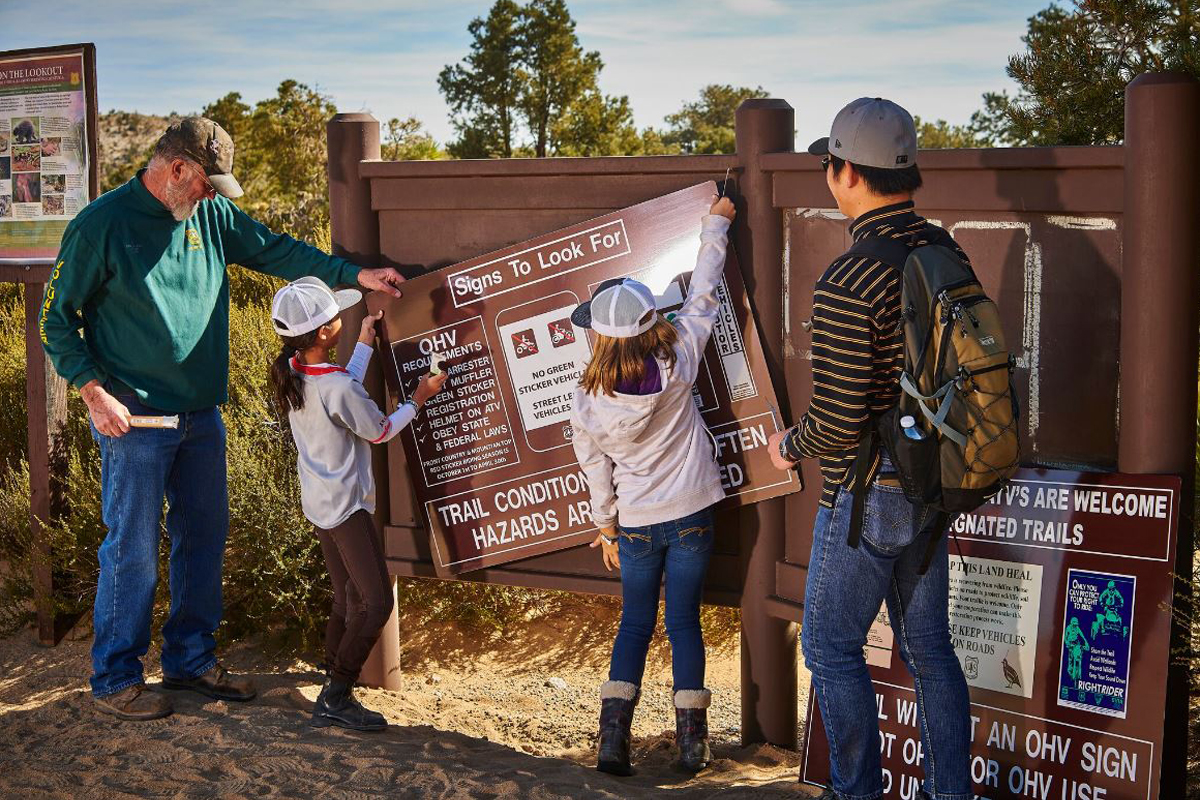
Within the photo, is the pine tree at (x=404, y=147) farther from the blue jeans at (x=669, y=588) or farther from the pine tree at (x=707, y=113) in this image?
the pine tree at (x=707, y=113)

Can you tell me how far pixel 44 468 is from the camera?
6.04 meters

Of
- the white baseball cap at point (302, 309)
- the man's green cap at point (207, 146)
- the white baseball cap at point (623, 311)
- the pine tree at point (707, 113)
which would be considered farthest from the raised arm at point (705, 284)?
the pine tree at point (707, 113)

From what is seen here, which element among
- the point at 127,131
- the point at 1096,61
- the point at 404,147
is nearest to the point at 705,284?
the point at 1096,61

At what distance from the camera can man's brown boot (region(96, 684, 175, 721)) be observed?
15.0ft

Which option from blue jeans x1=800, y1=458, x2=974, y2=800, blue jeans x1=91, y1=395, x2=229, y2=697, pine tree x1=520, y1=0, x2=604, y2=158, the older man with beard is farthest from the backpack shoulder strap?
pine tree x1=520, y1=0, x2=604, y2=158

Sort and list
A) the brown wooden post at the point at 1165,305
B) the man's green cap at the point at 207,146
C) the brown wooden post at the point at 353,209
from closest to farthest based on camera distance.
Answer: the brown wooden post at the point at 1165,305, the man's green cap at the point at 207,146, the brown wooden post at the point at 353,209

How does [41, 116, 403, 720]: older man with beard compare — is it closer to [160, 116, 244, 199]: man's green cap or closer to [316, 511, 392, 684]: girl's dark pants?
[160, 116, 244, 199]: man's green cap

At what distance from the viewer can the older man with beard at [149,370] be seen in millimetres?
4469

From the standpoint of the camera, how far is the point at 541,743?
507 cm

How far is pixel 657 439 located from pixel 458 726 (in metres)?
1.61

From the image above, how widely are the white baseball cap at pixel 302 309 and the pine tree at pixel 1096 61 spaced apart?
443cm

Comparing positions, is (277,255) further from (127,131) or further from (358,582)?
(127,131)

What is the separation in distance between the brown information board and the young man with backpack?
0.33 meters

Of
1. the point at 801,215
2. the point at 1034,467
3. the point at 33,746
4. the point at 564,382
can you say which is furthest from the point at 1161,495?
the point at 33,746
